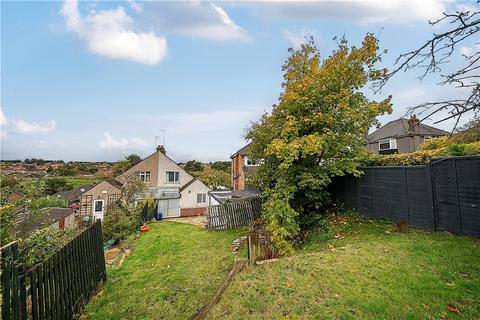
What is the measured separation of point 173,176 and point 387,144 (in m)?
28.5

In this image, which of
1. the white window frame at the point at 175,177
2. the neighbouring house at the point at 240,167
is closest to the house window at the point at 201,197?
the white window frame at the point at 175,177

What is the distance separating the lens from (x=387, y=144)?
2869cm

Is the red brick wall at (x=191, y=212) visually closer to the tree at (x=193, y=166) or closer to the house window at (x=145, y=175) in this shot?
the house window at (x=145, y=175)

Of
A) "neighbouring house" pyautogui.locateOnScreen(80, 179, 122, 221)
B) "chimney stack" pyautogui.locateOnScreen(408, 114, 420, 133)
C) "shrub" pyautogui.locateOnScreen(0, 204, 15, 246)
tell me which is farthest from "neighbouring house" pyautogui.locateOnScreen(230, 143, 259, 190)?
"chimney stack" pyautogui.locateOnScreen(408, 114, 420, 133)

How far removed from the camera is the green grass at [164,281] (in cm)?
534

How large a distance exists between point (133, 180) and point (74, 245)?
17.2 meters

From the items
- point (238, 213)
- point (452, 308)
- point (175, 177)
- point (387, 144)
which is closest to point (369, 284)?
point (452, 308)

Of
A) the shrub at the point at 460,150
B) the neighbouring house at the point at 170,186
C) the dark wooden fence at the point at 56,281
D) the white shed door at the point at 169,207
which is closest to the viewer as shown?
the dark wooden fence at the point at 56,281

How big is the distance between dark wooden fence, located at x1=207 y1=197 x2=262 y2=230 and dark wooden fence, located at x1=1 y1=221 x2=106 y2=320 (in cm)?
875

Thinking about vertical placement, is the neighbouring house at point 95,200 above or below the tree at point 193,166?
below

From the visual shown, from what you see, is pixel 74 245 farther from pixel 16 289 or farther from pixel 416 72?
pixel 416 72

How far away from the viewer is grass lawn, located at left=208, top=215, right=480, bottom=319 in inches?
158

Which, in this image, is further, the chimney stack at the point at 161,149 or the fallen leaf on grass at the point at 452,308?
the chimney stack at the point at 161,149

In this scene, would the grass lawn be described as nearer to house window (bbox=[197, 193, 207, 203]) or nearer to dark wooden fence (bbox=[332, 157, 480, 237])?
dark wooden fence (bbox=[332, 157, 480, 237])
